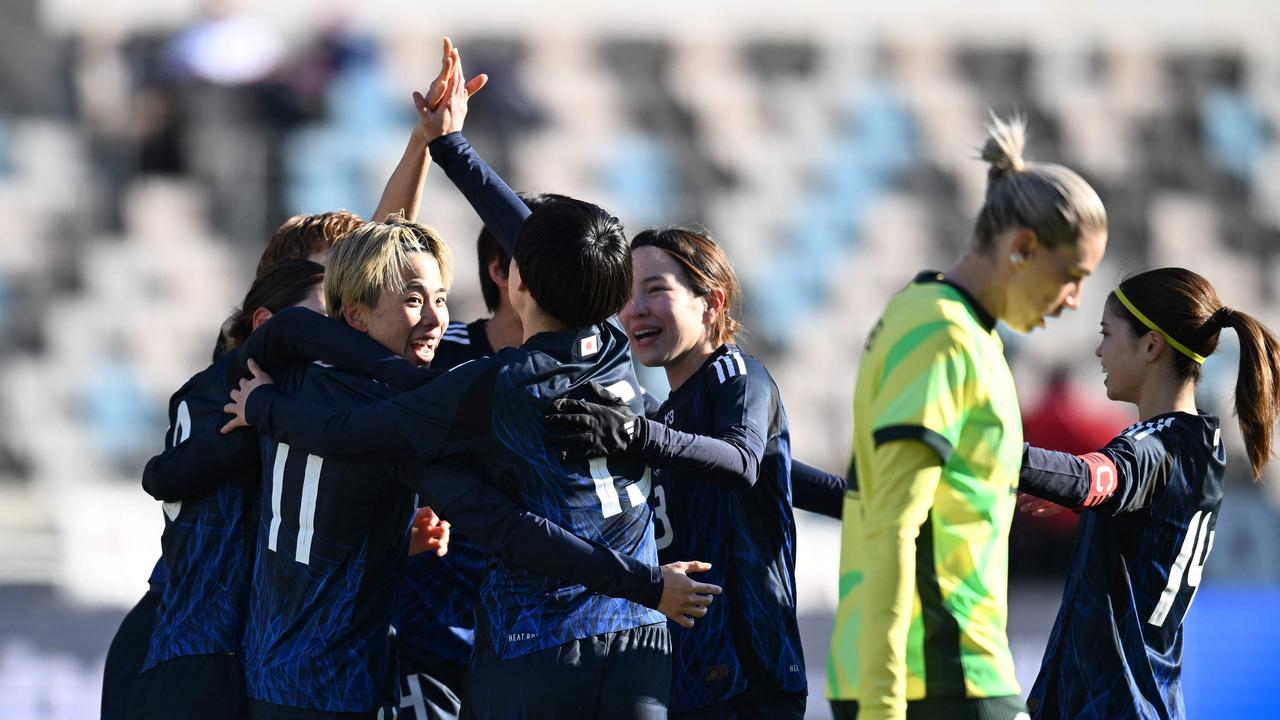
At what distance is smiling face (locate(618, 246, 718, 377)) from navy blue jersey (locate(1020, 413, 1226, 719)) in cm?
101

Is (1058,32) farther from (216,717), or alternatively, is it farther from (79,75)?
(216,717)

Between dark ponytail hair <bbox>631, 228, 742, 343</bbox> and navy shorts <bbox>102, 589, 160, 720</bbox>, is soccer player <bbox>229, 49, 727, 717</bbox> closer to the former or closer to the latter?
dark ponytail hair <bbox>631, 228, 742, 343</bbox>

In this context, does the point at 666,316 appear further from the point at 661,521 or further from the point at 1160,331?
the point at 1160,331

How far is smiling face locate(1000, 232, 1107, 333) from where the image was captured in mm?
2633

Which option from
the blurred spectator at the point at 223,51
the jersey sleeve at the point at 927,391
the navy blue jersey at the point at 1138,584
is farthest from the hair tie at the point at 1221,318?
the blurred spectator at the point at 223,51

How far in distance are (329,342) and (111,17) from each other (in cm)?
896

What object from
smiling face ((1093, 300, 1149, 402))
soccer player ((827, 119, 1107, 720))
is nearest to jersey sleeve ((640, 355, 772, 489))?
soccer player ((827, 119, 1107, 720))

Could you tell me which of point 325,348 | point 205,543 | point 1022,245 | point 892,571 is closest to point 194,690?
point 205,543

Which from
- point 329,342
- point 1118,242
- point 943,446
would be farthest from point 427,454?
point 1118,242

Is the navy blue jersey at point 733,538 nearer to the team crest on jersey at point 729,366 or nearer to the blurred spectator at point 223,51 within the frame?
the team crest on jersey at point 729,366

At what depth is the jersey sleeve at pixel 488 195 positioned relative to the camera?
350cm

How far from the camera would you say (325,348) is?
124 inches

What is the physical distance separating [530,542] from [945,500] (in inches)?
30.5

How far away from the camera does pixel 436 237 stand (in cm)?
342
